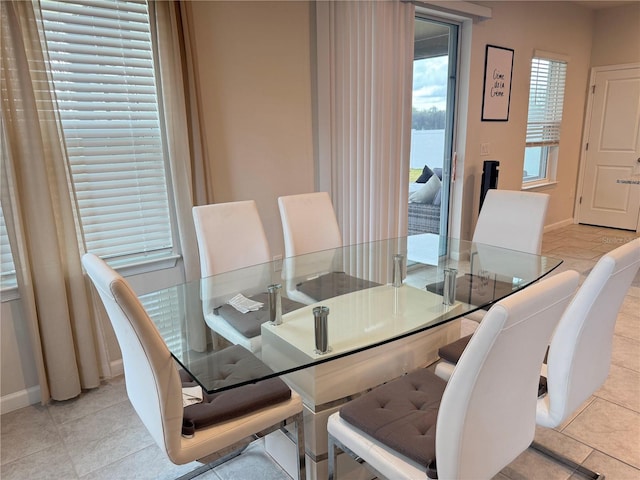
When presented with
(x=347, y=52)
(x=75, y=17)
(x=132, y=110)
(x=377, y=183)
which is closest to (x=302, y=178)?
(x=377, y=183)

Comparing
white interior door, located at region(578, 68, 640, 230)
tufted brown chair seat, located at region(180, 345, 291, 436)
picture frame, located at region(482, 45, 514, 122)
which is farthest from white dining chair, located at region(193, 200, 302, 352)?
white interior door, located at region(578, 68, 640, 230)

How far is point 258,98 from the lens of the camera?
311 cm

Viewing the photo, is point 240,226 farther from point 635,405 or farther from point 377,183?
point 635,405

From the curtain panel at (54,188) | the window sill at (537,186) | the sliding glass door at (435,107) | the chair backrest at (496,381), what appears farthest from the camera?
the window sill at (537,186)

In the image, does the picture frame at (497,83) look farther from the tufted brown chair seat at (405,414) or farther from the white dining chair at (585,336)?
the tufted brown chair seat at (405,414)

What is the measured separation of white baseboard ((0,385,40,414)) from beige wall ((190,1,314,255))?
1.56m

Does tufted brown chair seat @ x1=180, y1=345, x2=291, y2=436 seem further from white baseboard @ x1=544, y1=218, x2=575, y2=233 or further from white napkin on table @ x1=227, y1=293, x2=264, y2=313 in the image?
white baseboard @ x1=544, y1=218, x2=575, y2=233

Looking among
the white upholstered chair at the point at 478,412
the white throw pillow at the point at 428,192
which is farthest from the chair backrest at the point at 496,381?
the white throw pillow at the point at 428,192

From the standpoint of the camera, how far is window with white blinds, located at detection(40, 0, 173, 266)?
235cm

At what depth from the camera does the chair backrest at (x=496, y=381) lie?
3.27ft

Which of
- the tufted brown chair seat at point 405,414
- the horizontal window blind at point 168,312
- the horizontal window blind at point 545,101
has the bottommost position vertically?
the tufted brown chair seat at point 405,414

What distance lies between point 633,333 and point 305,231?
244 cm

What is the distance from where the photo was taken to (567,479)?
1.81 meters

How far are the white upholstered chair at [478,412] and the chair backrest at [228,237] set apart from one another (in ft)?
4.17
